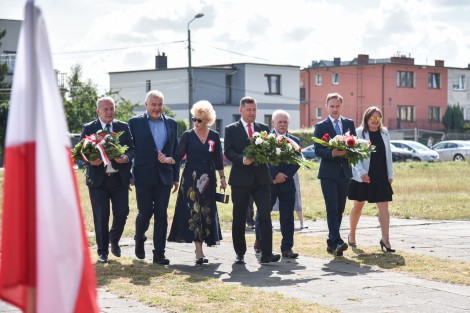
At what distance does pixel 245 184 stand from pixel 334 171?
1.46 m

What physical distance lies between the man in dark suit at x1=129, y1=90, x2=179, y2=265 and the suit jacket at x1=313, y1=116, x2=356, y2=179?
200cm

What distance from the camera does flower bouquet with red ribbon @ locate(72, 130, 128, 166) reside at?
38.5 feet

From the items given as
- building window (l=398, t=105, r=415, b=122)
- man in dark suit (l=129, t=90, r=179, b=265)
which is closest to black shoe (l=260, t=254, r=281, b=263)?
man in dark suit (l=129, t=90, r=179, b=265)

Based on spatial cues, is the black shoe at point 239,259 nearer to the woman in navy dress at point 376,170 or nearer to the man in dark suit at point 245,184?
the man in dark suit at point 245,184

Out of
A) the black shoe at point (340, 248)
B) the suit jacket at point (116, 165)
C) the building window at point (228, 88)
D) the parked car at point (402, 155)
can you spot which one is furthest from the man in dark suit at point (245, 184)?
the building window at point (228, 88)

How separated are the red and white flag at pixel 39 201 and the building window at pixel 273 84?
268 ft

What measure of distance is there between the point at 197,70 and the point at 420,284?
234 ft

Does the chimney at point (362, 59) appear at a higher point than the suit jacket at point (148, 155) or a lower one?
higher

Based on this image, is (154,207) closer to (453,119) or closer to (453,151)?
(453,151)

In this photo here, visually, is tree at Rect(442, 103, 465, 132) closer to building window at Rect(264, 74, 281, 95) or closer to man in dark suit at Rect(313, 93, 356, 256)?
building window at Rect(264, 74, 281, 95)

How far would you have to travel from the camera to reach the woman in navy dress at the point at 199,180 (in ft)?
39.4

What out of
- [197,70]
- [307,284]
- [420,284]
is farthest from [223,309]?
[197,70]

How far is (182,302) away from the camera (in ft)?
28.8

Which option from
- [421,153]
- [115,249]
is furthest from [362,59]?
[115,249]
